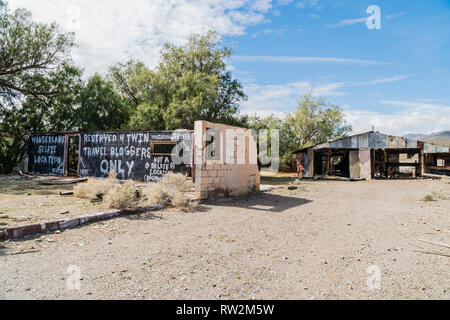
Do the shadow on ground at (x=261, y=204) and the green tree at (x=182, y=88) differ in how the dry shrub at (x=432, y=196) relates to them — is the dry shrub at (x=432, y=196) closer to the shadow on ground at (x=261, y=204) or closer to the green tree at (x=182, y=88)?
the shadow on ground at (x=261, y=204)

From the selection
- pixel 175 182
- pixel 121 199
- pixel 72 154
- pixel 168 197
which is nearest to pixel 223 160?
pixel 175 182

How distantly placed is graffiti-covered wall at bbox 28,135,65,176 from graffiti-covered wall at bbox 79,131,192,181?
219 centimetres

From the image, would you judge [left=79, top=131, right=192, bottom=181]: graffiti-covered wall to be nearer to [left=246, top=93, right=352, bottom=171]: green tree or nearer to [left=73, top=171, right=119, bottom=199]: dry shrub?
[left=73, top=171, right=119, bottom=199]: dry shrub

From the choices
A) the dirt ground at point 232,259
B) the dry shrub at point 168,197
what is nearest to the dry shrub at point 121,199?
the dirt ground at point 232,259

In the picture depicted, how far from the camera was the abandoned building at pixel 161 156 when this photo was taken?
397 inches

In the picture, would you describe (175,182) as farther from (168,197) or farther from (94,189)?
(94,189)

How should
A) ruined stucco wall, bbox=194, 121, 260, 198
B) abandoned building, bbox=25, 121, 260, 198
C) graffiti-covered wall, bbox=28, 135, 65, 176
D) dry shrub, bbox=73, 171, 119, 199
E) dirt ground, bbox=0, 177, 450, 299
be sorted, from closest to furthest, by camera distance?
dirt ground, bbox=0, 177, 450, 299 < dry shrub, bbox=73, 171, 119, 199 < ruined stucco wall, bbox=194, 121, 260, 198 < abandoned building, bbox=25, 121, 260, 198 < graffiti-covered wall, bbox=28, 135, 65, 176

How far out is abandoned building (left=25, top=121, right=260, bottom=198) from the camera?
10086mm

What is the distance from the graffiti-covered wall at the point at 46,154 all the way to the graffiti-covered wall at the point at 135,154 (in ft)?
7.18

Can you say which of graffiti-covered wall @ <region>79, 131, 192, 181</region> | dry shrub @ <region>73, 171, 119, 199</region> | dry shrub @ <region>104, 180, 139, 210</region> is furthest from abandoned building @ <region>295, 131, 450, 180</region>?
dry shrub @ <region>104, 180, 139, 210</region>

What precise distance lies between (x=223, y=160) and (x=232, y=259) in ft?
21.7

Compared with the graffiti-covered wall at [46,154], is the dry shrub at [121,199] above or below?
below

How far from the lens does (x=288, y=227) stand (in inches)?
246
